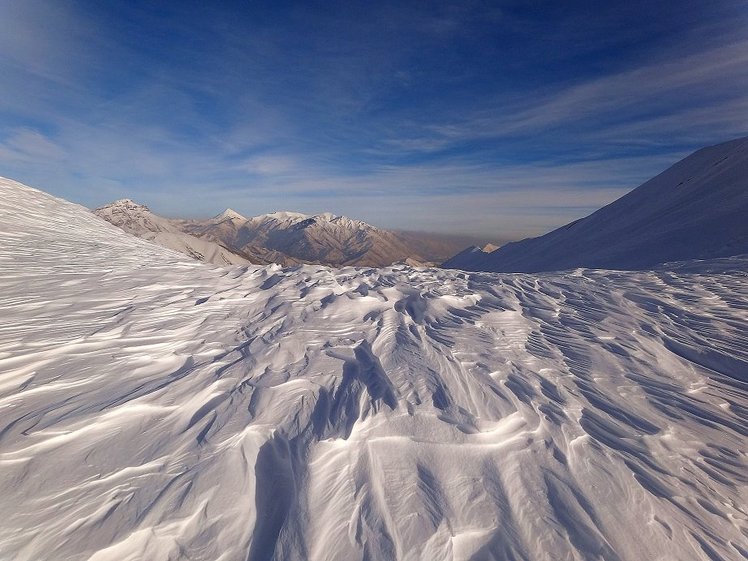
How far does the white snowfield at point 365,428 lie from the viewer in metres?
2.23

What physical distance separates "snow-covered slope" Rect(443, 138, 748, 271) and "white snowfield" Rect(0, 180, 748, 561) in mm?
8296

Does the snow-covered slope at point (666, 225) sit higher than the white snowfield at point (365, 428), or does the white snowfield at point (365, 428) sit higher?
the snow-covered slope at point (666, 225)

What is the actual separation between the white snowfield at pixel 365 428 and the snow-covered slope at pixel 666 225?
27.2 ft

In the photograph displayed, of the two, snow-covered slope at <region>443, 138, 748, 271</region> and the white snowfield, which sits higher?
snow-covered slope at <region>443, 138, 748, 271</region>

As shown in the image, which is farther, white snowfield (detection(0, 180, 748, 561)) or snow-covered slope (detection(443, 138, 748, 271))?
snow-covered slope (detection(443, 138, 748, 271))

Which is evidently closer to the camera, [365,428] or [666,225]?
[365,428]

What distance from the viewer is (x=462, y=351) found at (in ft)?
13.7

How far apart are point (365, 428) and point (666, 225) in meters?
19.2

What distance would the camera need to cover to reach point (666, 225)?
16.6 meters

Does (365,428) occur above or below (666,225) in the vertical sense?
below

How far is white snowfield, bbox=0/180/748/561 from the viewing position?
2.23 metres

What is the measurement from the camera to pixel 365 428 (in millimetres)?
2936

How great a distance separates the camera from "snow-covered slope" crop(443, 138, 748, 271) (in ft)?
40.1

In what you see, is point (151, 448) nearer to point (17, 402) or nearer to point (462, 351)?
point (17, 402)
